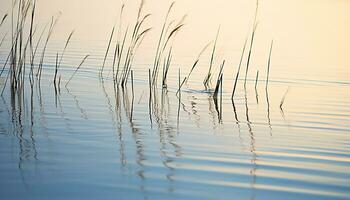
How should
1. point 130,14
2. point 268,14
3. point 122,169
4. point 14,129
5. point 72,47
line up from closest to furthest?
point 122,169 → point 14,129 → point 72,47 → point 130,14 → point 268,14

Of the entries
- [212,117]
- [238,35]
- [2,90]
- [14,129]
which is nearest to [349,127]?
[212,117]

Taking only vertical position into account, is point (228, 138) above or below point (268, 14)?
below

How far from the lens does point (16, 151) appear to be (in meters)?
4.30

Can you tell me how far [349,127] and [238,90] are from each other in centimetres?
313

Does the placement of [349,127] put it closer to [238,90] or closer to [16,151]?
[238,90]

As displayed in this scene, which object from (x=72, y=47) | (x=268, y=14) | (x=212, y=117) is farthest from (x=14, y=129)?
(x=268, y=14)

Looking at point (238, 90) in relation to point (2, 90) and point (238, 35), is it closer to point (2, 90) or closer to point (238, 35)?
point (2, 90)

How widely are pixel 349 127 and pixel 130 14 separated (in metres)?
19.9

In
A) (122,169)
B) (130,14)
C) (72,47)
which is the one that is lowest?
(122,169)

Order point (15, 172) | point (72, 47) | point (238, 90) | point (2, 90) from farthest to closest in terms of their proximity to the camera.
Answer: point (72, 47) < point (238, 90) < point (2, 90) < point (15, 172)

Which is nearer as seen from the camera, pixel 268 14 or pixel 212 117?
pixel 212 117

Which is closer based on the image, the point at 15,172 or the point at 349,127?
the point at 15,172

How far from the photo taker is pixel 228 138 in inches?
216

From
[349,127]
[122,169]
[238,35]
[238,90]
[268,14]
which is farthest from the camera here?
[268,14]
